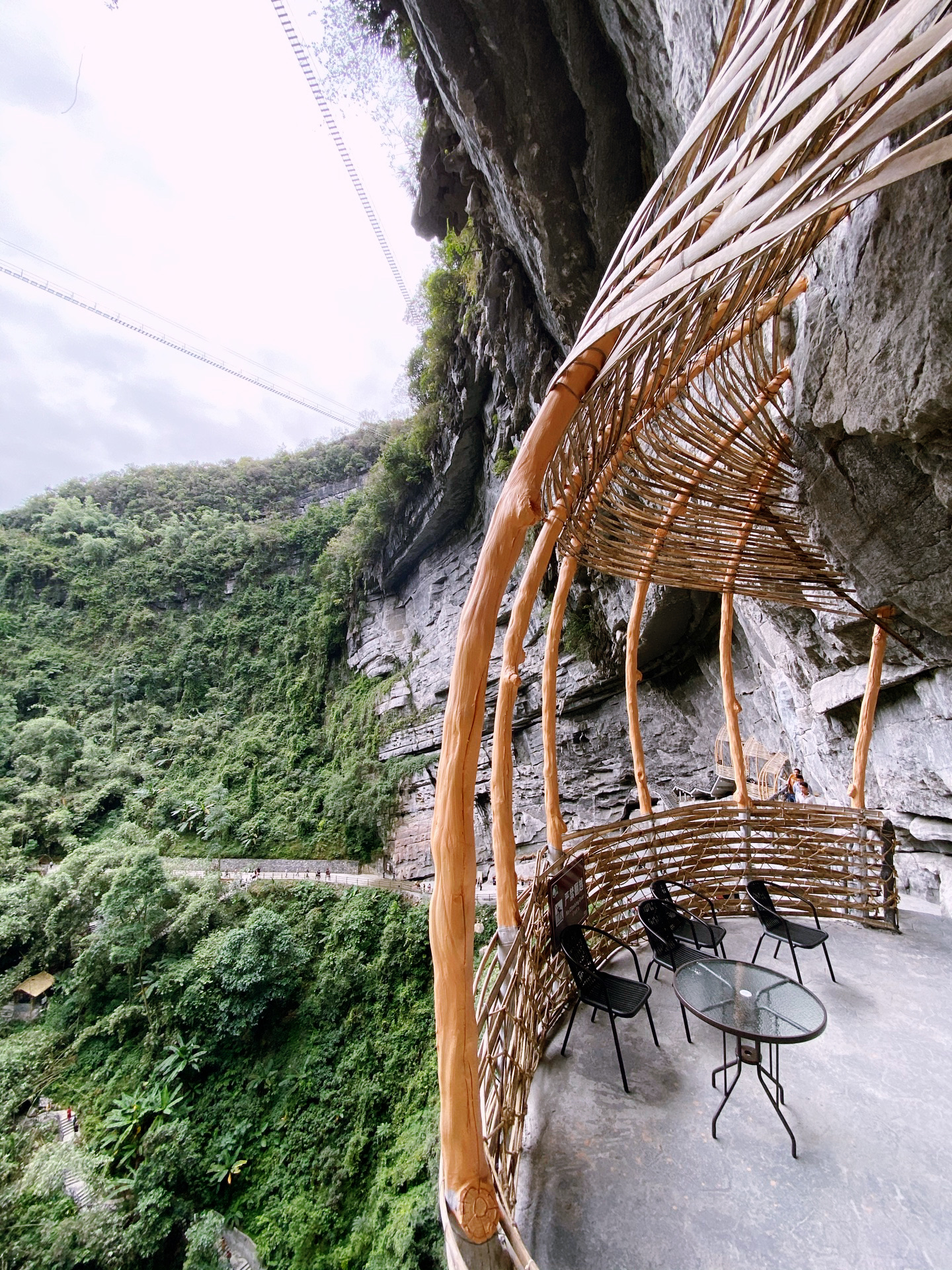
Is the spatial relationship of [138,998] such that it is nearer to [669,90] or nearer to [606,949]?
[606,949]

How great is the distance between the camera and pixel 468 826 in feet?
4.48

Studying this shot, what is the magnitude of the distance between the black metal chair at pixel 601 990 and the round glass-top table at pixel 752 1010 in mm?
184

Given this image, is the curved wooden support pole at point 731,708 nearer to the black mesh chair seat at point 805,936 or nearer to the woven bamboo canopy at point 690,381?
the woven bamboo canopy at point 690,381

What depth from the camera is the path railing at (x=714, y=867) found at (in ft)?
7.41

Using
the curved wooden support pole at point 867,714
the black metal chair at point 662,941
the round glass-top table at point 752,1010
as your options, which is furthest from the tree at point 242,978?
the curved wooden support pole at point 867,714

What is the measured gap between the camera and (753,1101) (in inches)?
73.4

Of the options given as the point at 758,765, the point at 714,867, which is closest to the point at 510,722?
the point at 714,867

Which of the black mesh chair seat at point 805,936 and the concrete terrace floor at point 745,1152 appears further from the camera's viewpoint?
the black mesh chair seat at point 805,936

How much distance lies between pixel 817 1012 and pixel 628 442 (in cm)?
238

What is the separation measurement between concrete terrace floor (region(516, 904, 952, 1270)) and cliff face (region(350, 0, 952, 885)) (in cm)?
202

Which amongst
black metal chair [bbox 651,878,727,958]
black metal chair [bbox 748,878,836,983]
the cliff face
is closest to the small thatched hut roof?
the cliff face

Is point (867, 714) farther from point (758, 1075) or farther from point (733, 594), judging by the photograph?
point (758, 1075)

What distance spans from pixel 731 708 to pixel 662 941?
1.85m

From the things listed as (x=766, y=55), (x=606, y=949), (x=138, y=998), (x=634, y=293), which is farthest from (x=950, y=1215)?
(x=138, y=998)
